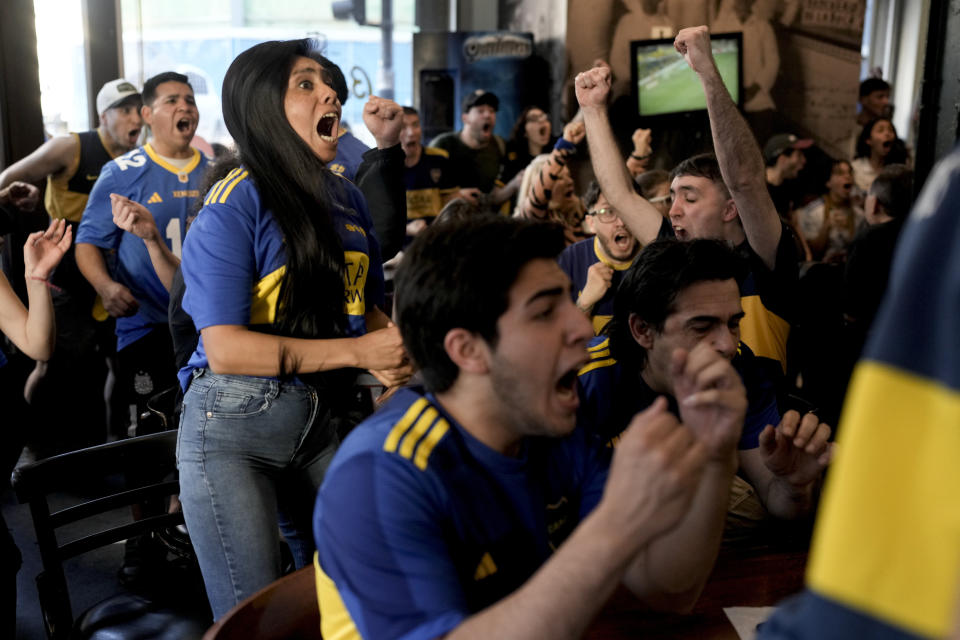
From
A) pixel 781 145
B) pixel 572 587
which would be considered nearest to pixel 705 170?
pixel 572 587

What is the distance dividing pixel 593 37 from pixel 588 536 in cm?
671

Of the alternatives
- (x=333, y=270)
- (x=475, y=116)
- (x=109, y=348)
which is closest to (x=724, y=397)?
(x=333, y=270)

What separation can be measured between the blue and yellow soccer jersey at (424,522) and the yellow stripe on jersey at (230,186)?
2.39 feet

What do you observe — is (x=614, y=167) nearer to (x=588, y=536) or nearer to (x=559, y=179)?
(x=559, y=179)

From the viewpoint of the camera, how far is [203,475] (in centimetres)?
172

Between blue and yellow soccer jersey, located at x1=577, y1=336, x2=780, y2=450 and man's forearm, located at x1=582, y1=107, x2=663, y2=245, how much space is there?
755 millimetres

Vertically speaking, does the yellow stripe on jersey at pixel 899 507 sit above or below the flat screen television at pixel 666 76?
below

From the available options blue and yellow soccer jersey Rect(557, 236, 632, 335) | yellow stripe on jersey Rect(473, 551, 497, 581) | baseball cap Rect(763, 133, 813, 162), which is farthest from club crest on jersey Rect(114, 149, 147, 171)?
baseball cap Rect(763, 133, 813, 162)

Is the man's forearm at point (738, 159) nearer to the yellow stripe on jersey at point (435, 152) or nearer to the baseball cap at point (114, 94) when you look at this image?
the baseball cap at point (114, 94)

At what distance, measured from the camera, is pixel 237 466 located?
173 centimetres

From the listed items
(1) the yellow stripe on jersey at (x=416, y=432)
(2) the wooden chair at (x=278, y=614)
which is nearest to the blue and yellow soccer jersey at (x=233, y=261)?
(2) the wooden chair at (x=278, y=614)

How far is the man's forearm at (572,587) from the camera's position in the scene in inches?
35.3

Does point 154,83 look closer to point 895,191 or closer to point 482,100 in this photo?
point 482,100

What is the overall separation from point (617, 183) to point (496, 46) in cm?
479
